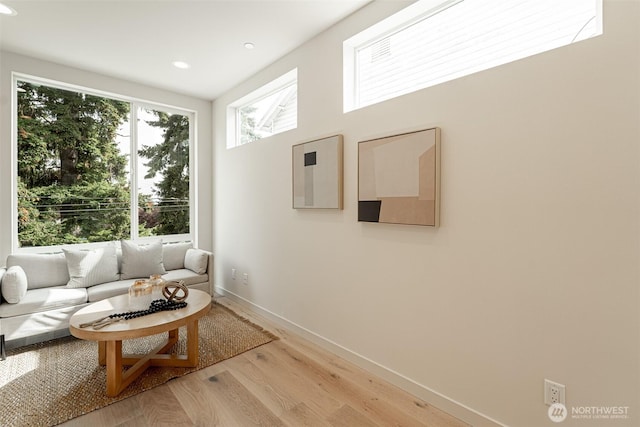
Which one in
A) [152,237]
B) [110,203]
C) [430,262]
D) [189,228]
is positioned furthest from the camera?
[189,228]

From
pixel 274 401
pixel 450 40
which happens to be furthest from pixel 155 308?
pixel 450 40

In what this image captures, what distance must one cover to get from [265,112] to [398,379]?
3037 mm

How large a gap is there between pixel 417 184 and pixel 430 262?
51cm

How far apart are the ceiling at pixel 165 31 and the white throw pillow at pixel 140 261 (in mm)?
1964

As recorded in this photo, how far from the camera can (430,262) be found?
194cm

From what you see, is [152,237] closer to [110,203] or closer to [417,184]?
[110,203]

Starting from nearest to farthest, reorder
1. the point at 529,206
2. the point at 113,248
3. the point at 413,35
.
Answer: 1. the point at 529,206
2. the point at 413,35
3. the point at 113,248

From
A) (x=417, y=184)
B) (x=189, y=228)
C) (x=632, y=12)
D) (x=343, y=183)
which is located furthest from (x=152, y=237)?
(x=632, y=12)

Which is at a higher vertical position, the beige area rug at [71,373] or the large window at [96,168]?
the large window at [96,168]

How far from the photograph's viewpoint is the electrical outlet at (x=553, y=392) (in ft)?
4.75

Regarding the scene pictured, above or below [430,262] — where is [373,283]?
below

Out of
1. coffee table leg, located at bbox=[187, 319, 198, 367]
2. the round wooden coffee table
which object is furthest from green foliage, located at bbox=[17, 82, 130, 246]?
coffee table leg, located at bbox=[187, 319, 198, 367]

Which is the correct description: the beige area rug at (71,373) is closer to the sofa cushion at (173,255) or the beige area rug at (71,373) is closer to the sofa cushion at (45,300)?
the sofa cushion at (45,300)

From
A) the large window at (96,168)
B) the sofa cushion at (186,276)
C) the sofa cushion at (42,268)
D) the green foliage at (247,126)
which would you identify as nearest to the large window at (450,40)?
the green foliage at (247,126)
